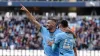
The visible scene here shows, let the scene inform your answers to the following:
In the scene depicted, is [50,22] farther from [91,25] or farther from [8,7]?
[8,7]

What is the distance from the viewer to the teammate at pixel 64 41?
283 inches

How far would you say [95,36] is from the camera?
21.2 meters

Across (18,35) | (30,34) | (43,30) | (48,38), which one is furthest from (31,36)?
(48,38)

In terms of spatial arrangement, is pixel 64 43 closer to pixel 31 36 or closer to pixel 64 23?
pixel 64 23

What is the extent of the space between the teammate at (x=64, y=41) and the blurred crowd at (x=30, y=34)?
11.5 metres

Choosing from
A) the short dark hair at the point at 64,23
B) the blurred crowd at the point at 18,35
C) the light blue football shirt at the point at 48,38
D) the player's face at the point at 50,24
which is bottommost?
the blurred crowd at the point at 18,35

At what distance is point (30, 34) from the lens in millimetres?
22062

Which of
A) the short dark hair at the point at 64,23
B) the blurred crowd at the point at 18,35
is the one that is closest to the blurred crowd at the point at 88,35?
the blurred crowd at the point at 18,35

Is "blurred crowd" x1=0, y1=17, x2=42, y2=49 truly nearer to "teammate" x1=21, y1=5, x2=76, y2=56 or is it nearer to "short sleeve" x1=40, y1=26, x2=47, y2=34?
"short sleeve" x1=40, y1=26, x2=47, y2=34

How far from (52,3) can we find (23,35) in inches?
662

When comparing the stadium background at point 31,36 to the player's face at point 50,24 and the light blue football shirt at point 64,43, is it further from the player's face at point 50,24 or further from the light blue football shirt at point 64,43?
the light blue football shirt at point 64,43

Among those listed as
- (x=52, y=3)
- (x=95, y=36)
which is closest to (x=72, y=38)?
(x=95, y=36)

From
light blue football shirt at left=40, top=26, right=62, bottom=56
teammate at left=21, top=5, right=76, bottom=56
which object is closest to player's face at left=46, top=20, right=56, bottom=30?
teammate at left=21, top=5, right=76, bottom=56

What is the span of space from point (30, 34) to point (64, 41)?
48.8 ft
